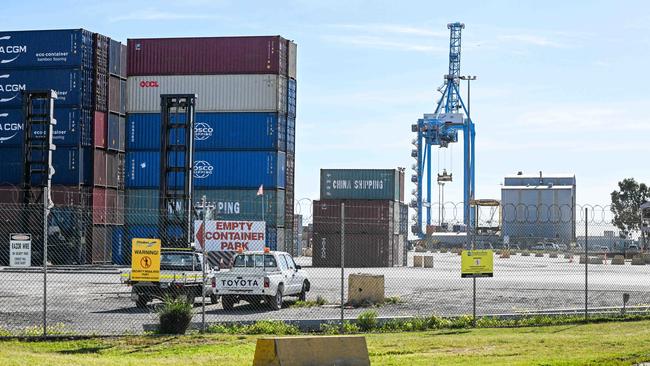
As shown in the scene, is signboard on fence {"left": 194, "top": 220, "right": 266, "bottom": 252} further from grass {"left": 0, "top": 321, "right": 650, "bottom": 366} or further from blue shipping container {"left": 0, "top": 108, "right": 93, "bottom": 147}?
blue shipping container {"left": 0, "top": 108, "right": 93, "bottom": 147}

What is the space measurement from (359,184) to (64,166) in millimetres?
18842

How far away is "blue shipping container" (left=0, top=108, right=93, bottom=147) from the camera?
5550 centimetres

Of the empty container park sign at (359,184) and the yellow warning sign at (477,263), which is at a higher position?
the empty container park sign at (359,184)

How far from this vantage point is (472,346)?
16.1 m

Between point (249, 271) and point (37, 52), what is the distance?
3481cm

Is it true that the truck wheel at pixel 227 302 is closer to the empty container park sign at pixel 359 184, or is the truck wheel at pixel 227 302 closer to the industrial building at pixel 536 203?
the empty container park sign at pixel 359 184

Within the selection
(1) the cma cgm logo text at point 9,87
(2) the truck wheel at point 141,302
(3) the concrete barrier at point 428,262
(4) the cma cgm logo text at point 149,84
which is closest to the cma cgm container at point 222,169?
(4) the cma cgm logo text at point 149,84

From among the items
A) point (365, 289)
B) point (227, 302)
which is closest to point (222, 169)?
point (365, 289)

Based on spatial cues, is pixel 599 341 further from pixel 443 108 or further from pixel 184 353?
pixel 443 108

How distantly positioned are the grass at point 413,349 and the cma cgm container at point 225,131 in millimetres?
38354

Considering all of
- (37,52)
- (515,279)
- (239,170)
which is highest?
(37,52)

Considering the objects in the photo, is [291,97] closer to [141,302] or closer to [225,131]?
[225,131]

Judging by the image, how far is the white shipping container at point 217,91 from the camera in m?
56.8

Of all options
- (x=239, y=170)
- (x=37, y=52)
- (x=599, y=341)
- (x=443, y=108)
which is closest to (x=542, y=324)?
(x=599, y=341)
